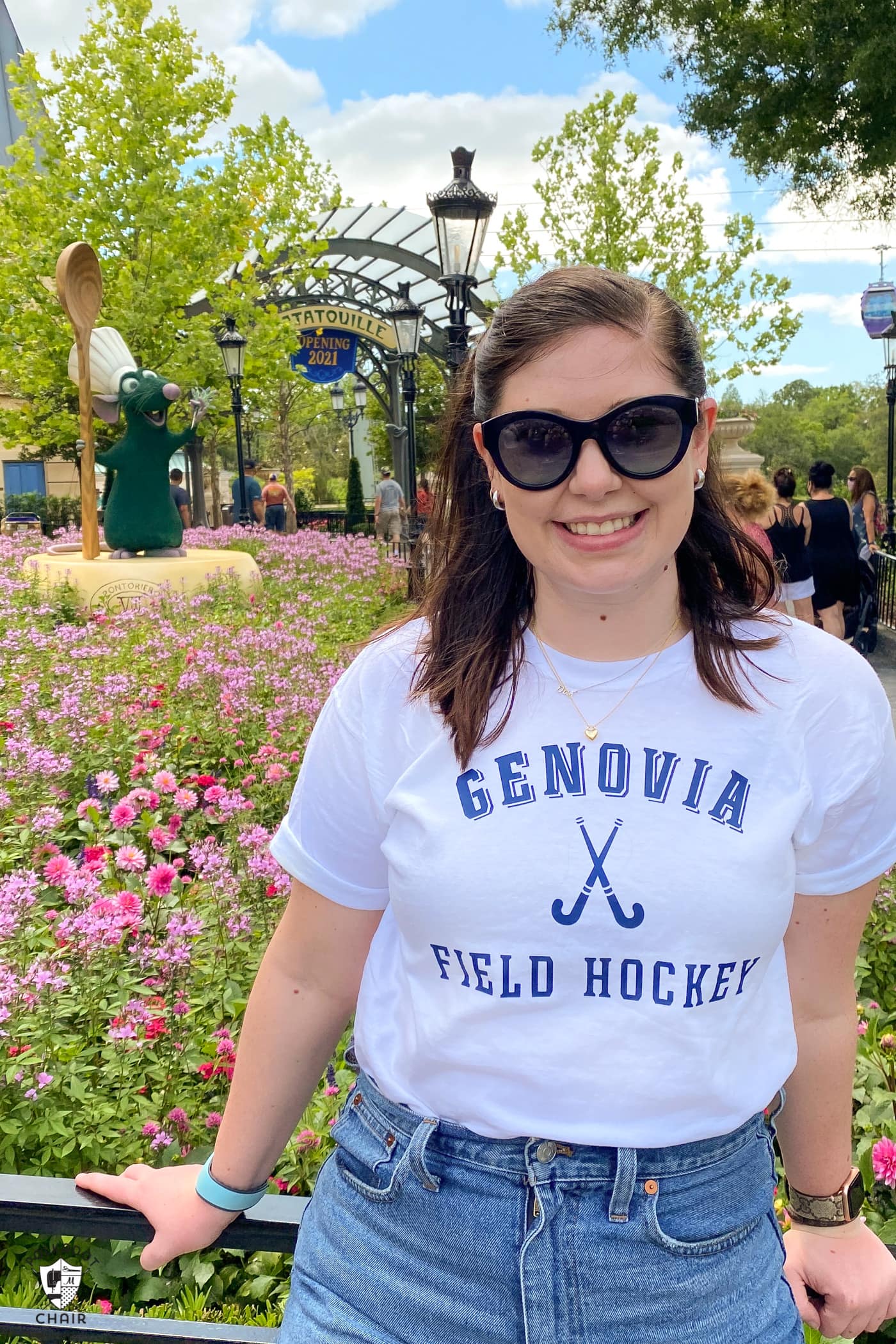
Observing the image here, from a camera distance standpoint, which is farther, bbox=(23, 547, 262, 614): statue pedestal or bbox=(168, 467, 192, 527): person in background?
bbox=(168, 467, 192, 527): person in background

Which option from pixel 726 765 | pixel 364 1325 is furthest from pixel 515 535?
pixel 364 1325

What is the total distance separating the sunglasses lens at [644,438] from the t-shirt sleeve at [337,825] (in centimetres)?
43

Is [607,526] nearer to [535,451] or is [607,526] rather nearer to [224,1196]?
[535,451]

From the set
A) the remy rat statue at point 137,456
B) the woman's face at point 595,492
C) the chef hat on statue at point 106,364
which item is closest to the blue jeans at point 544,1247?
the woman's face at point 595,492

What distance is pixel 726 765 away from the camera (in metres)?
1.31

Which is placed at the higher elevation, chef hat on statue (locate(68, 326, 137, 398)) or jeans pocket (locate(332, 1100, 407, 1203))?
chef hat on statue (locate(68, 326, 137, 398))

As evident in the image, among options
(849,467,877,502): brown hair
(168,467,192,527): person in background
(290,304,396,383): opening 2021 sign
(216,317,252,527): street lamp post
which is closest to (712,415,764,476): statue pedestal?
(849,467,877,502): brown hair

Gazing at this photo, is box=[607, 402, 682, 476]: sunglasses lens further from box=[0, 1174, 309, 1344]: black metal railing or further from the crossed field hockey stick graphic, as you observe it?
box=[0, 1174, 309, 1344]: black metal railing

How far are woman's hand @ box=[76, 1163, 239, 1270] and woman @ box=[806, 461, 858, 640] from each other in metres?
8.05

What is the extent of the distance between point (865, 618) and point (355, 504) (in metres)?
24.7

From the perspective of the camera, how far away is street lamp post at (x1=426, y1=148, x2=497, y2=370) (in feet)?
27.9

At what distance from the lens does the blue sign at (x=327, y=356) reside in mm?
25891
